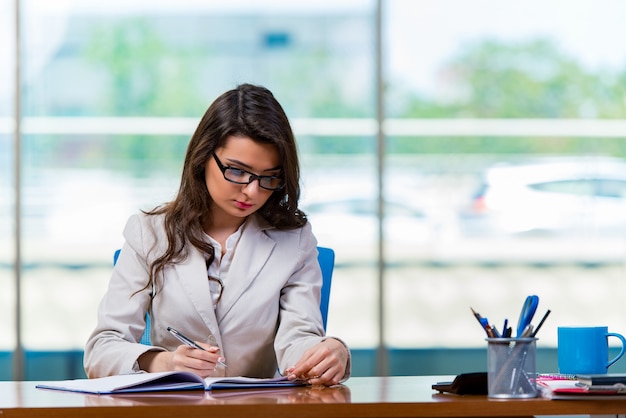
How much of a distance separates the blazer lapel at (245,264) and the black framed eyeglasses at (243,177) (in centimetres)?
19

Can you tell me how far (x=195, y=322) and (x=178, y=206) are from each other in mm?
301

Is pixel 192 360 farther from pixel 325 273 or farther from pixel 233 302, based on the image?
pixel 325 273

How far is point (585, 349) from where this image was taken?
1999mm

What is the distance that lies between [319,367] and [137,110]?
2.71 metres

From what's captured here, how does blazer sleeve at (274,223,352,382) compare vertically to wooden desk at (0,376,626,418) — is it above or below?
above

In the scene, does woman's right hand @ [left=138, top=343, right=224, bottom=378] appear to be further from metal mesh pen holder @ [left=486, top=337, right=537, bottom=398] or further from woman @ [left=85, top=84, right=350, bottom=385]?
metal mesh pen holder @ [left=486, top=337, right=537, bottom=398]

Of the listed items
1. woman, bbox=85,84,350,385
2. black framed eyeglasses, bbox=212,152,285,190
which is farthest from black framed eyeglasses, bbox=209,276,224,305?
black framed eyeglasses, bbox=212,152,285,190

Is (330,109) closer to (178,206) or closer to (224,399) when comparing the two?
(178,206)

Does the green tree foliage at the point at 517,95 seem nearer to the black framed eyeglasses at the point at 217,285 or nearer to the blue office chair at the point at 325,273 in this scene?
the blue office chair at the point at 325,273

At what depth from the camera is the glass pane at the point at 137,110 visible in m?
4.30

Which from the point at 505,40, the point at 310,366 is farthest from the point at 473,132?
the point at 310,366

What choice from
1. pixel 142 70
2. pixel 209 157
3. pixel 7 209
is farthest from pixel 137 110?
pixel 209 157

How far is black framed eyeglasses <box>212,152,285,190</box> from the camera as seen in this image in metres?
2.15

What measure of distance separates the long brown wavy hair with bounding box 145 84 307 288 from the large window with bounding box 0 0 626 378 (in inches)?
77.6
